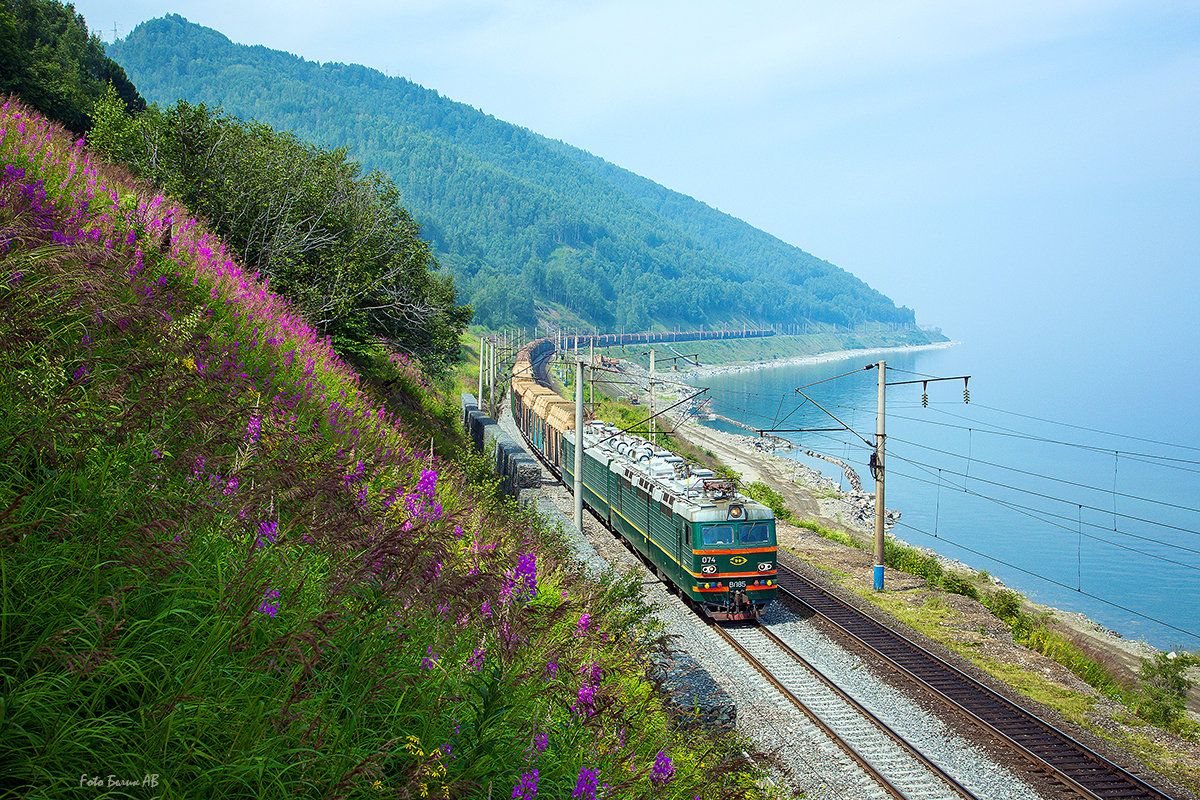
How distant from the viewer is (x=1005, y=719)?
12602 mm

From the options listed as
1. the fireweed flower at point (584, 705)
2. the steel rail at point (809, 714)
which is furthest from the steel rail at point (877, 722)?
the fireweed flower at point (584, 705)

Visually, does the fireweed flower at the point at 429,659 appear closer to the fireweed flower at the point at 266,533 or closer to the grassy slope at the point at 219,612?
the grassy slope at the point at 219,612

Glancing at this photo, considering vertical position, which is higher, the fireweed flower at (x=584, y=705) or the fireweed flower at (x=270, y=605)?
the fireweed flower at (x=270, y=605)

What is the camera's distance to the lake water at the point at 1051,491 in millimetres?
40250

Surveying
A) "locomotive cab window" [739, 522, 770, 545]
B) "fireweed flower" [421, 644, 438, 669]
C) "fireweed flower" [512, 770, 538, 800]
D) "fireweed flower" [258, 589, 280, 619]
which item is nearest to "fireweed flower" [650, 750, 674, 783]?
"fireweed flower" [512, 770, 538, 800]

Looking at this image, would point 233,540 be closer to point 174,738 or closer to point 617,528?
point 174,738

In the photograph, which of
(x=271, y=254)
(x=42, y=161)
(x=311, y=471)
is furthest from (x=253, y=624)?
(x=271, y=254)


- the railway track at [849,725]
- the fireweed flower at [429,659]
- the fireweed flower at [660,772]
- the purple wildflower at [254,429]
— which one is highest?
the purple wildflower at [254,429]

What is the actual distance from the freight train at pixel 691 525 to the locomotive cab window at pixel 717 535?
23 millimetres

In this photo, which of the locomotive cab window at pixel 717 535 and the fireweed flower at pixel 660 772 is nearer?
the fireweed flower at pixel 660 772

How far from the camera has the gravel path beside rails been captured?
10422mm

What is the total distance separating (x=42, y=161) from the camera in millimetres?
8383

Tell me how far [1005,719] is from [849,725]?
8.99 ft

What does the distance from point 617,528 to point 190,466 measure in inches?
801
